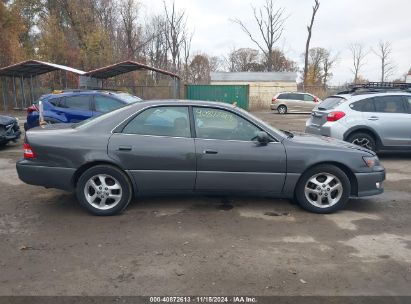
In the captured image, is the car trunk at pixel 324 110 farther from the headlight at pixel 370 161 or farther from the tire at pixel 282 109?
the tire at pixel 282 109

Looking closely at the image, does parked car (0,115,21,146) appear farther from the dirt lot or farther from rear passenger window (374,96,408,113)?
rear passenger window (374,96,408,113)

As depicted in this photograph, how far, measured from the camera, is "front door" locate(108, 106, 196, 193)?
5.07 m

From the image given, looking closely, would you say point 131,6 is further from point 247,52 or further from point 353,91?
point 353,91

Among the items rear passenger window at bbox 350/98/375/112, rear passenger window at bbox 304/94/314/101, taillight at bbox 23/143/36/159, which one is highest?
rear passenger window at bbox 304/94/314/101

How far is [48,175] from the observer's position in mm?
5094

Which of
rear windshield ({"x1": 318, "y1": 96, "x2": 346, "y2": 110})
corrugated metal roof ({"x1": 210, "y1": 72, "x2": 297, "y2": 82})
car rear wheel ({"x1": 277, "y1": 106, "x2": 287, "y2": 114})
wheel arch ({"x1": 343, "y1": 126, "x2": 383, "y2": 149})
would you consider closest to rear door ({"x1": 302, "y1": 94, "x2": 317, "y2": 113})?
car rear wheel ({"x1": 277, "y1": 106, "x2": 287, "y2": 114})

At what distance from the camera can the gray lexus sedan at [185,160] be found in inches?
200

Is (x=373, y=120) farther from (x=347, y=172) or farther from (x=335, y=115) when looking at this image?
(x=347, y=172)

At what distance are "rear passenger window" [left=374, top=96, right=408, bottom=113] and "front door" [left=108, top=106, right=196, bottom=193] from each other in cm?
580

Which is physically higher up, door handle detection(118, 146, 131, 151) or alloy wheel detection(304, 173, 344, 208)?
door handle detection(118, 146, 131, 151)

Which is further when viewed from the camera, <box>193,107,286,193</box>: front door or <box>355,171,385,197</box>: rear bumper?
<box>355,171,385,197</box>: rear bumper

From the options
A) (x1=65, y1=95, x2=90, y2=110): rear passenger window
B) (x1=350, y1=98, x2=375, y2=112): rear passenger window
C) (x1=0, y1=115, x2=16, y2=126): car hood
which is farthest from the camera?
(x1=65, y1=95, x2=90, y2=110): rear passenger window

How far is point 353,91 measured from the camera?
10062 mm

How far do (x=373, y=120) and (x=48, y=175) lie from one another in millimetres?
7090
